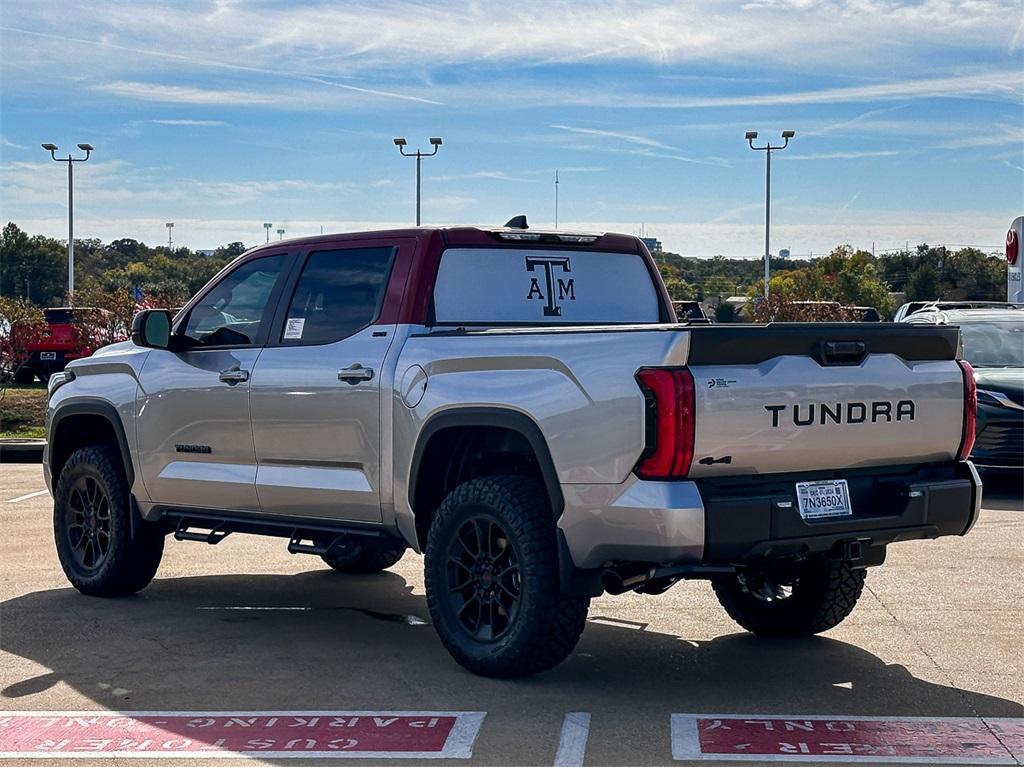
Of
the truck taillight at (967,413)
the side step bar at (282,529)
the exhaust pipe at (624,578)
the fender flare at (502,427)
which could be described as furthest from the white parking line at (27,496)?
the truck taillight at (967,413)

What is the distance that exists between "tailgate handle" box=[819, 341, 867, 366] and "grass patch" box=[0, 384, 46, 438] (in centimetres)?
1539

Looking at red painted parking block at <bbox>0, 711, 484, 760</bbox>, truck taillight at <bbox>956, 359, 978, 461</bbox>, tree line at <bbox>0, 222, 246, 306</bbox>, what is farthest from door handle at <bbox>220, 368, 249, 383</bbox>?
tree line at <bbox>0, 222, 246, 306</bbox>

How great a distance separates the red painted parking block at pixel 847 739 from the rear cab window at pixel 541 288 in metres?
2.34

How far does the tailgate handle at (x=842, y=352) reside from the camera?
6.01 metres

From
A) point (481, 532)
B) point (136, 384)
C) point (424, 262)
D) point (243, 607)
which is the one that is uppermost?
point (424, 262)

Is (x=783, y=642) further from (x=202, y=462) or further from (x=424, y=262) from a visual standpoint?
(x=202, y=462)

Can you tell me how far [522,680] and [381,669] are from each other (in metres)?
0.70

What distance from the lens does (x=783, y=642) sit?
23.7 ft

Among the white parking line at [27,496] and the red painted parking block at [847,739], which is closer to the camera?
the red painted parking block at [847,739]

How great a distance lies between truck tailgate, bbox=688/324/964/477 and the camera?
18.6ft

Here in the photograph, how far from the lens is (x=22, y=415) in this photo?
21562mm

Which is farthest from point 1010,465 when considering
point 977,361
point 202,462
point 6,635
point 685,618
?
point 6,635

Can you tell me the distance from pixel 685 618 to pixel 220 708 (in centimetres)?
283

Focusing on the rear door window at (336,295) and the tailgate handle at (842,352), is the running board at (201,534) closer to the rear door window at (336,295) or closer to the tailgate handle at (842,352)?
the rear door window at (336,295)
